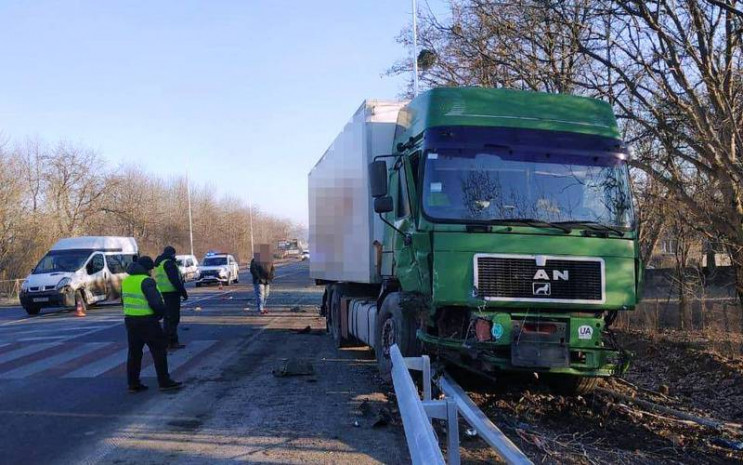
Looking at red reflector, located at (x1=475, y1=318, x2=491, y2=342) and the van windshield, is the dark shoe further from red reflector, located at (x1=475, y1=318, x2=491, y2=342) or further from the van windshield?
the van windshield

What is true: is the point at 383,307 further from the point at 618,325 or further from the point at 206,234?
the point at 206,234

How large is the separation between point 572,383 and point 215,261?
1281 inches

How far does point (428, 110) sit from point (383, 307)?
2.75 m

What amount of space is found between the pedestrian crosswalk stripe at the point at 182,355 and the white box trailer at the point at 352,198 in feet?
9.64

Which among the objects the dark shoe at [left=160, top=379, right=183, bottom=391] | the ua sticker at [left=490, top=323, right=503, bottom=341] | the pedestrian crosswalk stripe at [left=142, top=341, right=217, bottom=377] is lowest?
the pedestrian crosswalk stripe at [left=142, top=341, right=217, bottom=377]

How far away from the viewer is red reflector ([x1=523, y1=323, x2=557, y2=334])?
240 inches

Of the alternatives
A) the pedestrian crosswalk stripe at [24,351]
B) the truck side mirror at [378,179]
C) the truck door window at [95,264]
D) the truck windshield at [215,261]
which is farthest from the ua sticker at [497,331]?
the truck windshield at [215,261]

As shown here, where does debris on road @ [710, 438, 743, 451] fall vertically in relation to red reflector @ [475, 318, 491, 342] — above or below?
below

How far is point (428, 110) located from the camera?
685 centimetres

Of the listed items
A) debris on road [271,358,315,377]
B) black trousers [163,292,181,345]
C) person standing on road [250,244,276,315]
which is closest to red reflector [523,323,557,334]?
debris on road [271,358,315,377]

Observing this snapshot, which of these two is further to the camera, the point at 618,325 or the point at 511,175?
the point at 618,325

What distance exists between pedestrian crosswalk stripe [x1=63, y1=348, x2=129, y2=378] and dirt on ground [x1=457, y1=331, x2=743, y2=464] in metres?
5.58

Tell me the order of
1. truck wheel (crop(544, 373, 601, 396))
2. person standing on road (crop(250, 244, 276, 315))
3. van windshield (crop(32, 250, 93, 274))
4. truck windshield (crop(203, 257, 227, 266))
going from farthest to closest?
truck windshield (crop(203, 257, 227, 266)) → van windshield (crop(32, 250, 93, 274)) → person standing on road (crop(250, 244, 276, 315)) → truck wheel (crop(544, 373, 601, 396))

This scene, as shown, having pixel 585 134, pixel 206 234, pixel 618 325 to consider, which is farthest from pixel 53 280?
pixel 206 234
